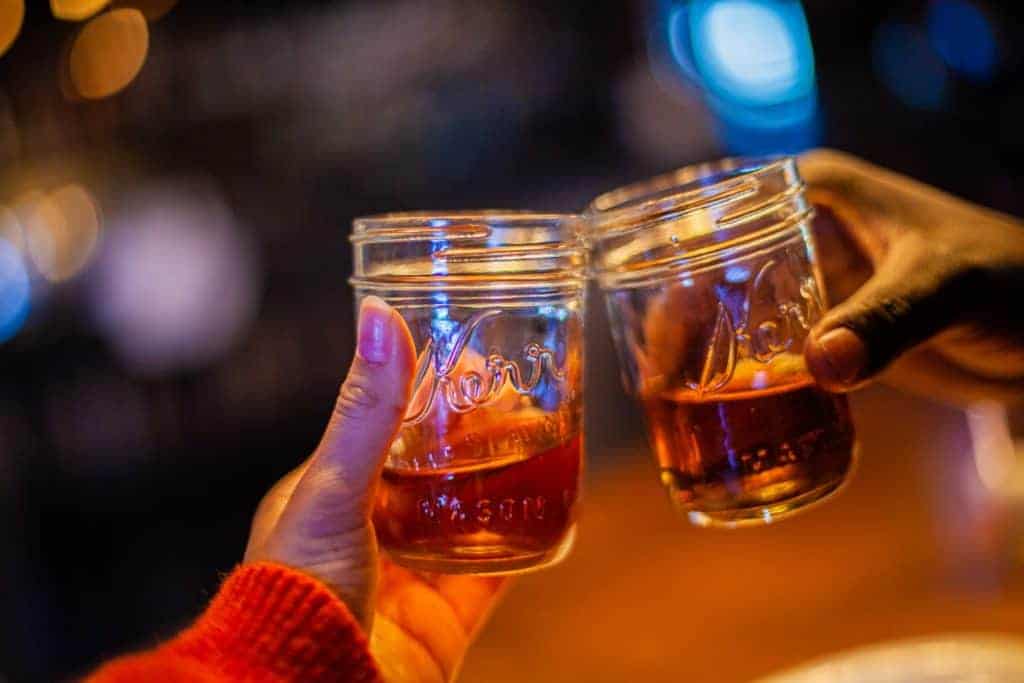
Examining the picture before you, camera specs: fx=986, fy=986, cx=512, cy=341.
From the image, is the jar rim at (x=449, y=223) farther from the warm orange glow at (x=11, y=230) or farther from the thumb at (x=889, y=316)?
the warm orange glow at (x=11, y=230)

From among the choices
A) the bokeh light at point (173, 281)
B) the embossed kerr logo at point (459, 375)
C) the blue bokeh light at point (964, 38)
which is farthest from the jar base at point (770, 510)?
the blue bokeh light at point (964, 38)

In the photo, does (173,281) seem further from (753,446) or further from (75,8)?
(753,446)

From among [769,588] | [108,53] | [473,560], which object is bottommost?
[769,588]

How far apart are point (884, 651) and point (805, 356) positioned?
1.59 ft

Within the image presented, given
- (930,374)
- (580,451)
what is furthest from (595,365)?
(580,451)

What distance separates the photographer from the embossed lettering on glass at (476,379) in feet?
2.75

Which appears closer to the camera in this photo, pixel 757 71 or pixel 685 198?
pixel 685 198

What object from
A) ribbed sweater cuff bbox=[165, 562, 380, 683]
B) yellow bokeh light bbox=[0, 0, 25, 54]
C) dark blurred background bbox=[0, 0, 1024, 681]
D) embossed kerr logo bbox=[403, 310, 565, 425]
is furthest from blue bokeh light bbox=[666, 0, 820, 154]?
ribbed sweater cuff bbox=[165, 562, 380, 683]

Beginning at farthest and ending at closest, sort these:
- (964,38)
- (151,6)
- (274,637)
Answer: (964,38), (151,6), (274,637)

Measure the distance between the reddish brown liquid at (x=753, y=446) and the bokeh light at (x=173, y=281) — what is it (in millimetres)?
2279

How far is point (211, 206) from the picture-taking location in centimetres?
314

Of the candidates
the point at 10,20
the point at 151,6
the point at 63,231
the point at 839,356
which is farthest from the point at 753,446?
the point at 63,231

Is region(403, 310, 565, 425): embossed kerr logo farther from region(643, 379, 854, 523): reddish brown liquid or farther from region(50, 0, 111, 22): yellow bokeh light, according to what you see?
region(50, 0, 111, 22): yellow bokeh light

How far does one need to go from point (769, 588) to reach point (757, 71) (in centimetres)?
346
